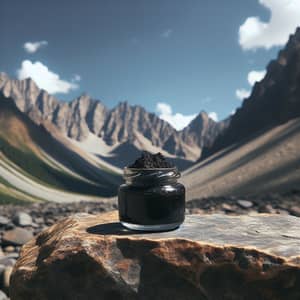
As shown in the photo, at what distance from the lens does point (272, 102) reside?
115 metres

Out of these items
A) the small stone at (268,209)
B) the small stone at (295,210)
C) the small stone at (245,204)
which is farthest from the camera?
the small stone at (245,204)

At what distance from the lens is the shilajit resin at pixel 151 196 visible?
422cm

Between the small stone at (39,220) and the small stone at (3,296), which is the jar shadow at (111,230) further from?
the small stone at (39,220)

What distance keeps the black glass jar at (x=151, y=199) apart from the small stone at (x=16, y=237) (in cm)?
900

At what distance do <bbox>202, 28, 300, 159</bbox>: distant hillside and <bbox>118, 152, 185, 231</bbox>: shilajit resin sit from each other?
9937 centimetres

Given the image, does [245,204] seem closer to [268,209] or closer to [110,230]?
[268,209]

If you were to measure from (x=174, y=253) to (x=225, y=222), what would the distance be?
A: 1320 mm

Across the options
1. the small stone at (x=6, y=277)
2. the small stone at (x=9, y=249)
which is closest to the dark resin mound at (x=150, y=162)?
the small stone at (x=6, y=277)

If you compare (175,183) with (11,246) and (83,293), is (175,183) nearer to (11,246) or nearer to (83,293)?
(83,293)

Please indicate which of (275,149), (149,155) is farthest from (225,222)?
(275,149)

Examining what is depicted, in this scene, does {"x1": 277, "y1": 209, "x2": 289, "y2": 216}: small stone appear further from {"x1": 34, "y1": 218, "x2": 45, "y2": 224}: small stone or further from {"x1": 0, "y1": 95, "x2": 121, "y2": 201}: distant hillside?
{"x1": 0, "y1": 95, "x2": 121, "y2": 201}: distant hillside

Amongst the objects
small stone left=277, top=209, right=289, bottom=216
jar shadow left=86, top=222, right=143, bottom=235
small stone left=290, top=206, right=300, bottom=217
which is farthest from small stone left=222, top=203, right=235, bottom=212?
jar shadow left=86, top=222, right=143, bottom=235

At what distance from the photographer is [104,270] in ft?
14.1

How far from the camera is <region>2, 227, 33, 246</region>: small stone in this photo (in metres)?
12.3
